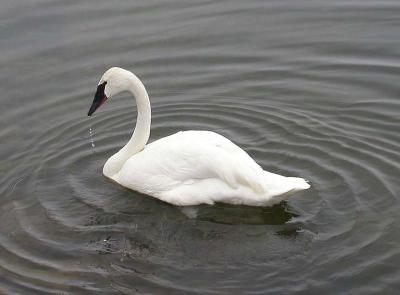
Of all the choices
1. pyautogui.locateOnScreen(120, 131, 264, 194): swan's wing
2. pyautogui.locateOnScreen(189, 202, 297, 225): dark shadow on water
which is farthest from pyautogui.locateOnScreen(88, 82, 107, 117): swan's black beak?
pyautogui.locateOnScreen(189, 202, 297, 225): dark shadow on water

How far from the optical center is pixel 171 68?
13203 mm

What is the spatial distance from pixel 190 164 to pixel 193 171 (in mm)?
87

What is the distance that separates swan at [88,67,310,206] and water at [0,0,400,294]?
20 centimetres

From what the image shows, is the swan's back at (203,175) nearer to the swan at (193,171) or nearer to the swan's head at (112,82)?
the swan at (193,171)

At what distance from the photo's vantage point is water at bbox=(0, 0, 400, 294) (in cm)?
823

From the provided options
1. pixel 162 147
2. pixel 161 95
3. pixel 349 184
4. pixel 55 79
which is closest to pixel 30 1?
pixel 55 79

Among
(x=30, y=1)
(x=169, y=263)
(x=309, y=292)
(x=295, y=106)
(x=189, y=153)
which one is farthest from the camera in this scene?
(x=30, y=1)

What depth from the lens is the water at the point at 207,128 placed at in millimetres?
8234

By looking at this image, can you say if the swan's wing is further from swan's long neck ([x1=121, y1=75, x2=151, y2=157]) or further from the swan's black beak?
the swan's black beak

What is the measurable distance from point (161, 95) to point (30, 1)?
4523mm

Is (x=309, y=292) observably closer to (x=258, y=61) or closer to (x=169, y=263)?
(x=169, y=263)

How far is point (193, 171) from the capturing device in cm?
932

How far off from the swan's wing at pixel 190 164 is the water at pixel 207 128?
286 millimetres

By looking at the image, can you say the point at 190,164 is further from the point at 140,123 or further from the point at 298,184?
the point at 298,184
